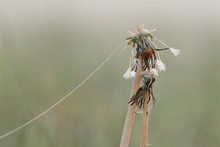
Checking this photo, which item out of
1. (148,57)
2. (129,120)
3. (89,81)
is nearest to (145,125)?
(129,120)

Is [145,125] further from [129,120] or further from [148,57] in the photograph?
[148,57]

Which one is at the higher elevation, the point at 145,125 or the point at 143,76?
the point at 143,76

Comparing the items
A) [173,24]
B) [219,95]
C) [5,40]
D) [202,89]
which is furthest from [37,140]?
[173,24]

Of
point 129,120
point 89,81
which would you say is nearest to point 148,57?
point 129,120

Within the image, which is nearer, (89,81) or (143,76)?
(143,76)

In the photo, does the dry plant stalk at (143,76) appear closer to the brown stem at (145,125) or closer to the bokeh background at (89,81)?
the brown stem at (145,125)

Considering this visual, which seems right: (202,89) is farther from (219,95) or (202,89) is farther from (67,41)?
(67,41)

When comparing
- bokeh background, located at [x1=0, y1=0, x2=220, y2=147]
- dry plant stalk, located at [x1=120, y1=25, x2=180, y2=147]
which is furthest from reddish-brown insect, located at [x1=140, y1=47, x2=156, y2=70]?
bokeh background, located at [x1=0, y1=0, x2=220, y2=147]

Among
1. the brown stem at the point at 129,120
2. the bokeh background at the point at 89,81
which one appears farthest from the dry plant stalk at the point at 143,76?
the bokeh background at the point at 89,81
